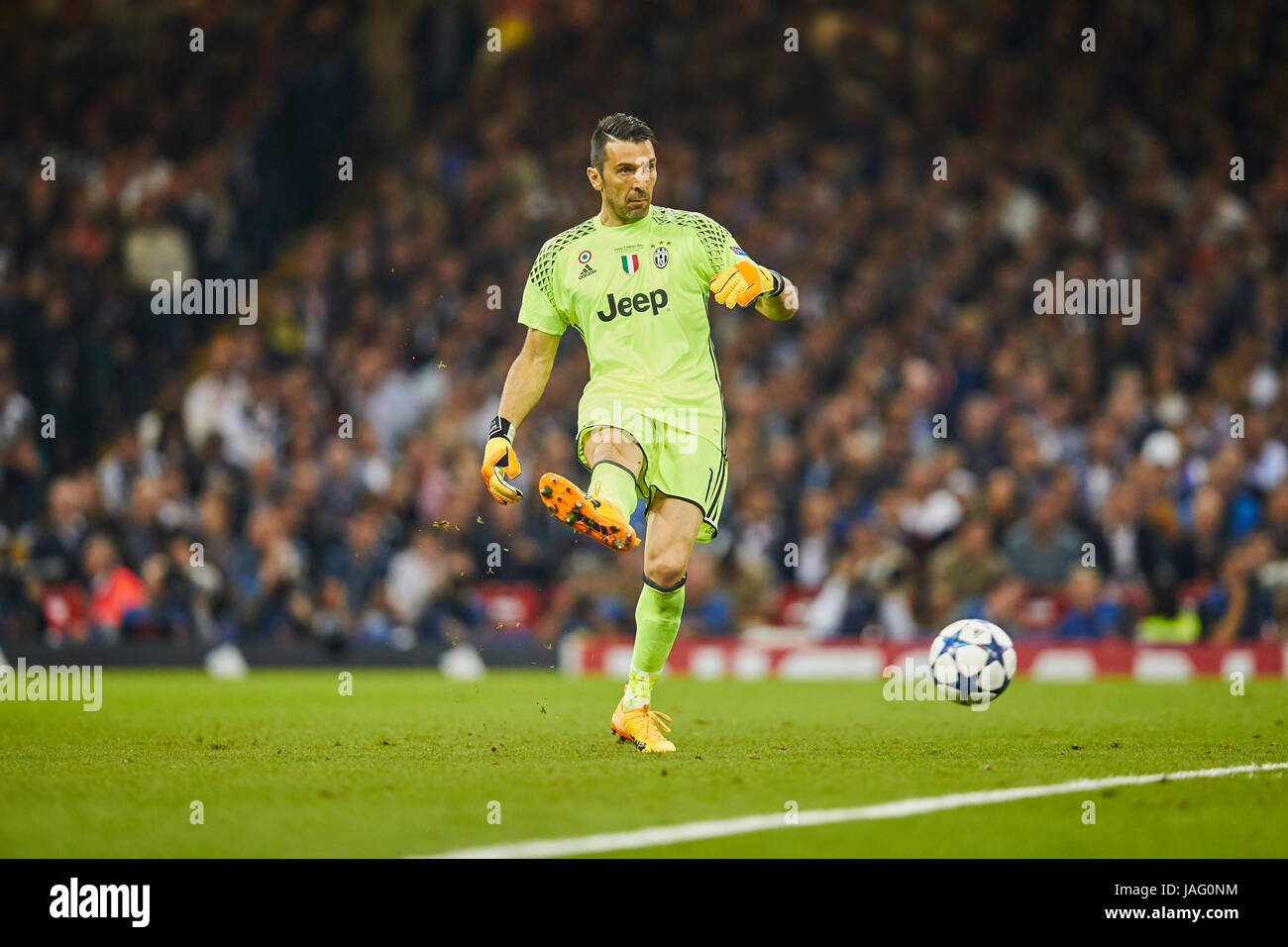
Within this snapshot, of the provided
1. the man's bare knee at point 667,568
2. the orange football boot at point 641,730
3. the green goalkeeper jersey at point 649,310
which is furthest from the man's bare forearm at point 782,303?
the orange football boot at point 641,730

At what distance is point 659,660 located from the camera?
25.8 ft

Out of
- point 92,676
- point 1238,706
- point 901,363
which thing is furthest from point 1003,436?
point 92,676

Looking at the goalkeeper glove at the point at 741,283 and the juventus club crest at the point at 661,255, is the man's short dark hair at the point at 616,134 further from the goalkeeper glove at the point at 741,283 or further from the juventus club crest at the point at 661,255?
the goalkeeper glove at the point at 741,283

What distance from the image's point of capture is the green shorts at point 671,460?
782 centimetres

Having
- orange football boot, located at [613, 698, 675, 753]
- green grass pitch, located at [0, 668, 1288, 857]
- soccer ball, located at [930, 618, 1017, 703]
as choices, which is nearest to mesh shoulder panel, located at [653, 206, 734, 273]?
orange football boot, located at [613, 698, 675, 753]

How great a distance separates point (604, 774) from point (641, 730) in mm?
1025

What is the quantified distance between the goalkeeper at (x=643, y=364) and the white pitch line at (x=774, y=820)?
6.63ft

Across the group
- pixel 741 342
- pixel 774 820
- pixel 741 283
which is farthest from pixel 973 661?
pixel 741 342

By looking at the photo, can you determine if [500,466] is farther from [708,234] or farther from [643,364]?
[708,234]

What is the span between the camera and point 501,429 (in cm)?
798

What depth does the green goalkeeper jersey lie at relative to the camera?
7930mm

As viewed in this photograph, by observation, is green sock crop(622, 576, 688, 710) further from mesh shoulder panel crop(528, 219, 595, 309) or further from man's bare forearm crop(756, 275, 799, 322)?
mesh shoulder panel crop(528, 219, 595, 309)

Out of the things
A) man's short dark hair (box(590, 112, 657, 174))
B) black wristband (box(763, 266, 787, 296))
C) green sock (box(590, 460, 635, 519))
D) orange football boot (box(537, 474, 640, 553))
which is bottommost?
orange football boot (box(537, 474, 640, 553))
